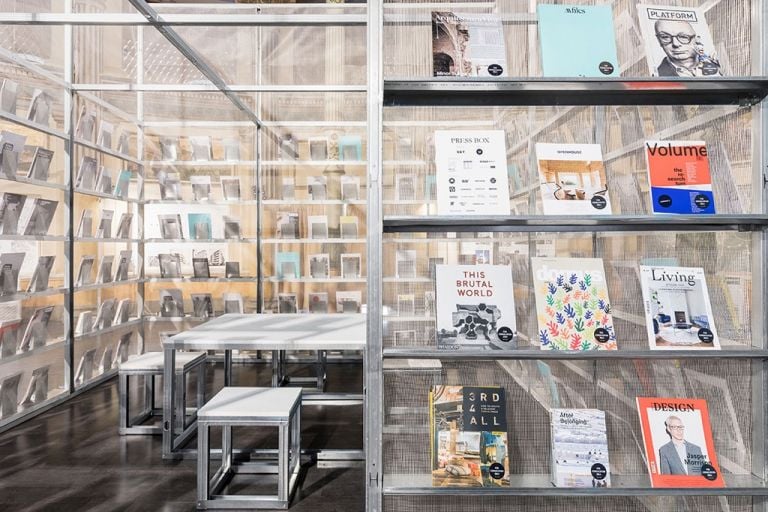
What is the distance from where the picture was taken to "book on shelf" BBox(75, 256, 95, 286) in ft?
13.8

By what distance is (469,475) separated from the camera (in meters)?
1.77

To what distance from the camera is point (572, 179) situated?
6.02ft

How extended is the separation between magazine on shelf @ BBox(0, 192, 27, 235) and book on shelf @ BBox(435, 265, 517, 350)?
307cm

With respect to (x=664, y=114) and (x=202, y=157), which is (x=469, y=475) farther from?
(x=202, y=157)

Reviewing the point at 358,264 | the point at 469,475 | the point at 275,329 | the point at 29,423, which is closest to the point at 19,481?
the point at 29,423

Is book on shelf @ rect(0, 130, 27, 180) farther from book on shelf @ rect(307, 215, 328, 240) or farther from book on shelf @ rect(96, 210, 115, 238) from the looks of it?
book on shelf @ rect(307, 215, 328, 240)

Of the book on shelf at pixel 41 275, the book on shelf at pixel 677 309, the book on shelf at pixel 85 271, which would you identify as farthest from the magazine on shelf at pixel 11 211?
the book on shelf at pixel 677 309

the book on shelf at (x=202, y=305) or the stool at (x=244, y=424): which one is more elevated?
the book on shelf at (x=202, y=305)

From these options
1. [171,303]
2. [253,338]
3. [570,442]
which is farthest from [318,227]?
[570,442]

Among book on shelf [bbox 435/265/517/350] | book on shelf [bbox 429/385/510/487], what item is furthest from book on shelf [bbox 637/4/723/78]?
book on shelf [bbox 429/385/510/487]

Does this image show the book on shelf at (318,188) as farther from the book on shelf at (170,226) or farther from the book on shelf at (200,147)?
the book on shelf at (170,226)

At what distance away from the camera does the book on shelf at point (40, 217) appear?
3543 millimetres

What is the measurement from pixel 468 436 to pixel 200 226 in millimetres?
4302

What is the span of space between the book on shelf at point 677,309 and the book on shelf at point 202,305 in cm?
455
